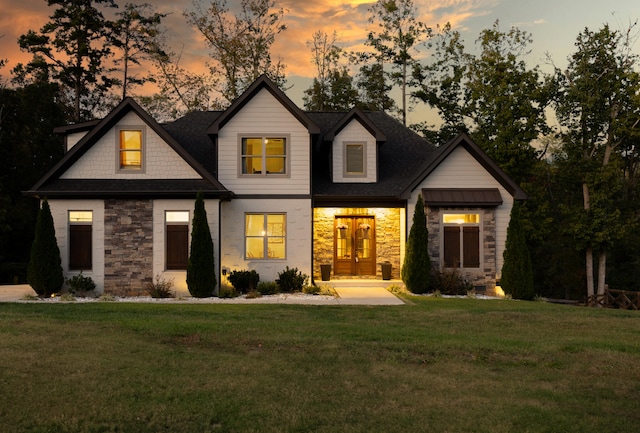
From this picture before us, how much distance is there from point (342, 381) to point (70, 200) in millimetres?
13820

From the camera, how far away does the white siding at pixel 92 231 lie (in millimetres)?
18531

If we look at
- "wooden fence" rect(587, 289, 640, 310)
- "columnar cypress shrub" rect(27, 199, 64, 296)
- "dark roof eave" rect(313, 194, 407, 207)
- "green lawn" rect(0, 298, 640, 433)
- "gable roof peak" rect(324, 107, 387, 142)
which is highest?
"gable roof peak" rect(324, 107, 387, 142)

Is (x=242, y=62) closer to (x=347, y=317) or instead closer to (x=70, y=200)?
(x=70, y=200)

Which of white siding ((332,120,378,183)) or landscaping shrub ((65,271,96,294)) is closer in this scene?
landscaping shrub ((65,271,96,294))

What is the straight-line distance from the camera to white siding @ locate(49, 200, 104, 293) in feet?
60.8

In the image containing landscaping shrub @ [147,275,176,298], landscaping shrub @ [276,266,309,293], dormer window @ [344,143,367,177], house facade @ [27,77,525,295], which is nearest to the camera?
landscaping shrub @ [147,275,176,298]

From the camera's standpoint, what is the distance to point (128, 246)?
734 inches

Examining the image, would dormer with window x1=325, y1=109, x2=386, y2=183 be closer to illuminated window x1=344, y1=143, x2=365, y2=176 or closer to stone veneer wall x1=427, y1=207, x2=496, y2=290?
illuminated window x1=344, y1=143, x2=365, y2=176

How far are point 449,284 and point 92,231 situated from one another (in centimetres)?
1172

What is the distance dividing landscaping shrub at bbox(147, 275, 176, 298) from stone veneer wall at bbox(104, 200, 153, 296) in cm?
26

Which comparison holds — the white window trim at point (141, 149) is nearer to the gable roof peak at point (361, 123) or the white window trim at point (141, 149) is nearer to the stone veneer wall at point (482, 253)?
the gable roof peak at point (361, 123)

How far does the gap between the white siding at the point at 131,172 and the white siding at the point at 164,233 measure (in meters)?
1.03

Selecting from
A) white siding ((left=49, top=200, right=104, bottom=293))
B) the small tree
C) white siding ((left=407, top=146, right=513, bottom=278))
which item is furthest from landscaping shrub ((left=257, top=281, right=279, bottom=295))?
white siding ((left=407, top=146, right=513, bottom=278))

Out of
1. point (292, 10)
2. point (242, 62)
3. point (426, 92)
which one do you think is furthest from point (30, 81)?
point (426, 92)
